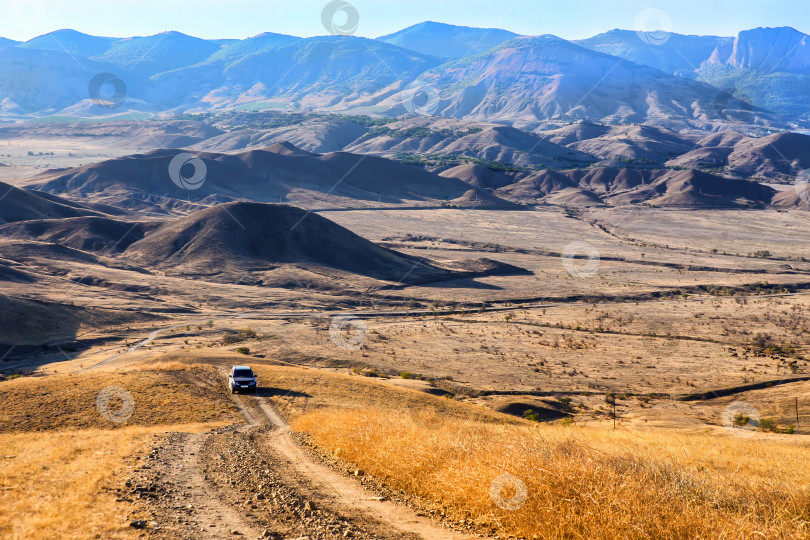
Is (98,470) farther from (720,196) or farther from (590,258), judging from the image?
(720,196)

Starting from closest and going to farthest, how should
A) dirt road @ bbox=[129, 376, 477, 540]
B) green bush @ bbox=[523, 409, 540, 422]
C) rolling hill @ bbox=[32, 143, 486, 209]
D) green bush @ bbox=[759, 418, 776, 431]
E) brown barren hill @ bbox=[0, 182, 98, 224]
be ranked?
dirt road @ bbox=[129, 376, 477, 540], green bush @ bbox=[759, 418, 776, 431], green bush @ bbox=[523, 409, 540, 422], brown barren hill @ bbox=[0, 182, 98, 224], rolling hill @ bbox=[32, 143, 486, 209]

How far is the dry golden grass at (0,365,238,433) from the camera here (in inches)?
851

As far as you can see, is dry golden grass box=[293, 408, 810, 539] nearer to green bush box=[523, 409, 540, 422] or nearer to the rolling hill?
green bush box=[523, 409, 540, 422]

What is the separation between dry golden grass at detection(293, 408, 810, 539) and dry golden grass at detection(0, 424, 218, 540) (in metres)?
5.05

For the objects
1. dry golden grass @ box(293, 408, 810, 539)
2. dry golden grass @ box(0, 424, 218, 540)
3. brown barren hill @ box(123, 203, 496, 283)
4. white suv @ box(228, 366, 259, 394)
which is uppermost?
dry golden grass @ box(293, 408, 810, 539)

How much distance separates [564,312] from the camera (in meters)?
64.6

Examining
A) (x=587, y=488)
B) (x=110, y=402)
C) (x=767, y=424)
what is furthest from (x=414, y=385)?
(x=587, y=488)

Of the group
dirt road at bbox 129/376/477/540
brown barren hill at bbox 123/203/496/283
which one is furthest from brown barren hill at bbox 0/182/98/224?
dirt road at bbox 129/376/477/540

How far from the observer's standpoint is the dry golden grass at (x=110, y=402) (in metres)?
21.6

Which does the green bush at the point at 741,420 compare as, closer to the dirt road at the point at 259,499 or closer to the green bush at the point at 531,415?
the green bush at the point at 531,415

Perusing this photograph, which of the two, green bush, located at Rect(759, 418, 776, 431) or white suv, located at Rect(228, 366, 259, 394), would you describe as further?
green bush, located at Rect(759, 418, 776, 431)

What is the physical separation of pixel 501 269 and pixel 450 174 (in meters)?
114

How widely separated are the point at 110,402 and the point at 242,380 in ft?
20.0

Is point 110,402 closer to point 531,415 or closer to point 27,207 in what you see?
point 531,415
